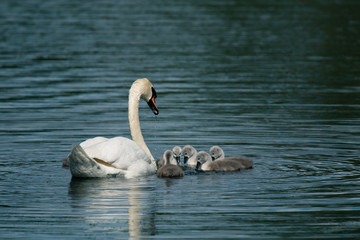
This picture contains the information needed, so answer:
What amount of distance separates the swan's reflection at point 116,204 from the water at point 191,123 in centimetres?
3

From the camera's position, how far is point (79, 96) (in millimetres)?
22703

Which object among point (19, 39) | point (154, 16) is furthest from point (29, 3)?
point (19, 39)

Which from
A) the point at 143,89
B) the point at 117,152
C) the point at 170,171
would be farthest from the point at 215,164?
the point at 143,89

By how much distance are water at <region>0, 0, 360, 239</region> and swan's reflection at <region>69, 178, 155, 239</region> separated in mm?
27

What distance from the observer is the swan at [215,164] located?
13.8 m

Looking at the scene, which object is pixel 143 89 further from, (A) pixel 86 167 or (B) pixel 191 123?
(B) pixel 191 123

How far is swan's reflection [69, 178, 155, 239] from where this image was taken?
33.3ft

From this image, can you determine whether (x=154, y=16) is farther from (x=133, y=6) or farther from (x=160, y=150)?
(x=160, y=150)

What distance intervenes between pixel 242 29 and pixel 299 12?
9778 mm

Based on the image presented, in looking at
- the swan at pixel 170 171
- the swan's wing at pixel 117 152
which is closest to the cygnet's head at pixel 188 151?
the swan at pixel 170 171

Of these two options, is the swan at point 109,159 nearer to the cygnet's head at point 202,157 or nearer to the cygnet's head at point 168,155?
the cygnet's head at point 168,155

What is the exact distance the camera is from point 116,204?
1126 cm

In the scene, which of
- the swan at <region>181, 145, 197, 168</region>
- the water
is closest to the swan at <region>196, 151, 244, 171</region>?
the water

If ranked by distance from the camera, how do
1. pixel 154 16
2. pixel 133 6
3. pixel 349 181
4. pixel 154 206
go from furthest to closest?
pixel 133 6 < pixel 154 16 < pixel 349 181 < pixel 154 206
